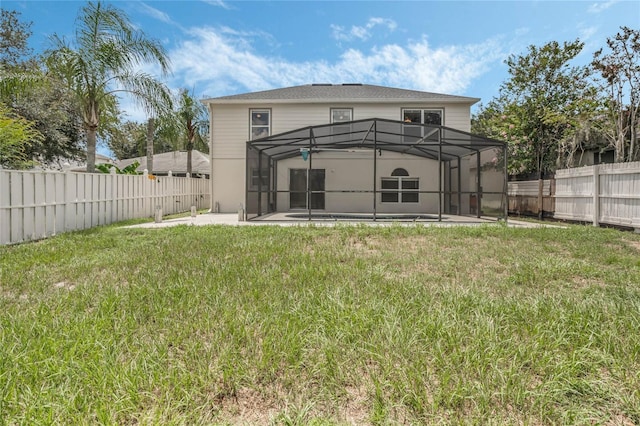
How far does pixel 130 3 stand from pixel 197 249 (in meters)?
9.02

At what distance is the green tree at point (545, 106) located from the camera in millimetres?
12727

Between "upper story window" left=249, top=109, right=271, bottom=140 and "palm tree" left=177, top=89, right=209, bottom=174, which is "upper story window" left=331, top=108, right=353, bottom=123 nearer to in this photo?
"upper story window" left=249, top=109, right=271, bottom=140

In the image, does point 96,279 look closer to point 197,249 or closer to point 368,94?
point 197,249

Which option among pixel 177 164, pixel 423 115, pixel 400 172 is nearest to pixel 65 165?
pixel 177 164

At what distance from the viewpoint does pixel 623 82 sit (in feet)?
35.4

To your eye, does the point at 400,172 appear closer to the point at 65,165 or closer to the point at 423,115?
the point at 423,115

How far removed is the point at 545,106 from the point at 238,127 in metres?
12.9

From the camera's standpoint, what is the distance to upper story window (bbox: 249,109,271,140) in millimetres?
14680

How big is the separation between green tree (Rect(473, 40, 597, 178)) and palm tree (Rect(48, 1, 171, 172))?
13.6 meters

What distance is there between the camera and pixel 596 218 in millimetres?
8875

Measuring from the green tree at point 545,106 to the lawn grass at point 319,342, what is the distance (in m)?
10.6

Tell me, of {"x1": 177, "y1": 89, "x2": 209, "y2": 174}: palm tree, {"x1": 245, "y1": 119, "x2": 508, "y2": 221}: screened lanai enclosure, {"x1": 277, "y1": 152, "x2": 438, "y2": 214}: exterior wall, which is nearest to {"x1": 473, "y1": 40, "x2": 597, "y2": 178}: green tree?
{"x1": 245, "y1": 119, "x2": 508, "y2": 221}: screened lanai enclosure

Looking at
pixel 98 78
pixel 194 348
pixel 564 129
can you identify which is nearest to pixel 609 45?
pixel 564 129

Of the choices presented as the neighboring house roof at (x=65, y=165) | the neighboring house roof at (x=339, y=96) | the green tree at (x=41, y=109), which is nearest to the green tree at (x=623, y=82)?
→ the neighboring house roof at (x=339, y=96)
